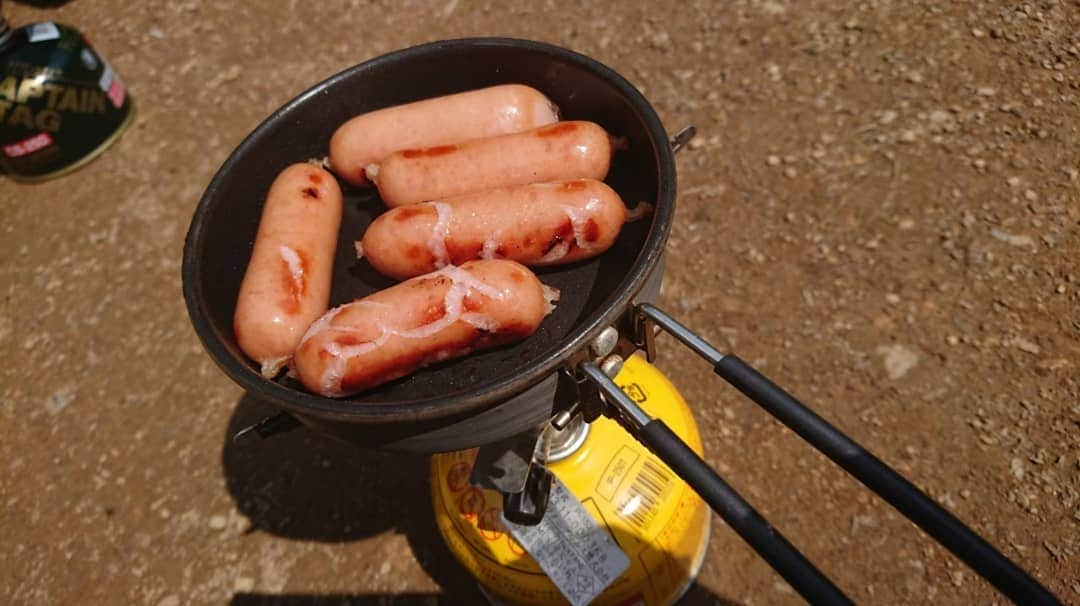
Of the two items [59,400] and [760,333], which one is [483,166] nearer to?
[760,333]

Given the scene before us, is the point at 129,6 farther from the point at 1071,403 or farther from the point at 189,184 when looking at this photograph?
the point at 1071,403

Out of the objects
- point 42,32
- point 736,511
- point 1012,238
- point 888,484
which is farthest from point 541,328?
point 42,32

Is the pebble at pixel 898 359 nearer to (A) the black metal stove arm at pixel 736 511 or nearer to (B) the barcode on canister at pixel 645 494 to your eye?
(B) the barcode on canister at pixel 645 494

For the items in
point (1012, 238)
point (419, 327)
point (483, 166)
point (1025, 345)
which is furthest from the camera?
point (1012, 238)

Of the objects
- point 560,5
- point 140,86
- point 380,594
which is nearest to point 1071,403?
point 380,594

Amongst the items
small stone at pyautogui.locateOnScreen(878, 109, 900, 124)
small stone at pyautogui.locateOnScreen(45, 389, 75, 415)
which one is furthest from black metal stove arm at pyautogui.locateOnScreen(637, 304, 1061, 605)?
small stone at pyautogui.locateOnScreen(45, 389, 75, 415)

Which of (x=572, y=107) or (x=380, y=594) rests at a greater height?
(x=572, y=107)

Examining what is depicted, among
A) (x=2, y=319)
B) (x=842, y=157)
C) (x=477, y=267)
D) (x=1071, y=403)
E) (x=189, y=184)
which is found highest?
(x=477, y=267)
